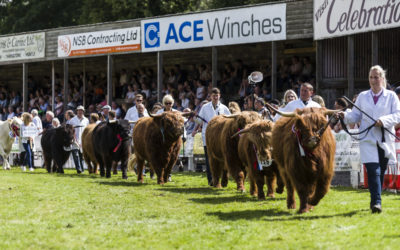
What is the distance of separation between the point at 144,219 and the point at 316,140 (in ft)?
8.34

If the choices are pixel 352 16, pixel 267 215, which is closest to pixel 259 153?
pixel 267 215

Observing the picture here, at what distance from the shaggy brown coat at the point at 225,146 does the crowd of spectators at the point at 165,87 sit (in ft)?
14.3

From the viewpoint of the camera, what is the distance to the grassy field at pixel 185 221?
7.34 m

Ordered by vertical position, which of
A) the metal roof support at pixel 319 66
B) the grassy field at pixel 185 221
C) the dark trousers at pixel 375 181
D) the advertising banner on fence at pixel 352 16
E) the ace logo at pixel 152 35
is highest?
the ace logo at pixel 152 35

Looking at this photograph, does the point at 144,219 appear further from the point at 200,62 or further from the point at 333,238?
the point at 200,62

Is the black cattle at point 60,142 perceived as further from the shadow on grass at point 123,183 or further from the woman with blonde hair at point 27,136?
the shadow on grass at point 123,183

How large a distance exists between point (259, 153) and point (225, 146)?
1.73 m

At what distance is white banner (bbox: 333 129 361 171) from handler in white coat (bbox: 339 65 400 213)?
5.32 m

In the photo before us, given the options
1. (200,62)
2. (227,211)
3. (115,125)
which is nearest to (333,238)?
(227,211)

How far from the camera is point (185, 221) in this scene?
28.9 feet

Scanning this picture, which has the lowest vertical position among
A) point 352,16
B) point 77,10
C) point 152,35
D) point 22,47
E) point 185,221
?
point 185,221

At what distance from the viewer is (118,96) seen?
96.8 feet

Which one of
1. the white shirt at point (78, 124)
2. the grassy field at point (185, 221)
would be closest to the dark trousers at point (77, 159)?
the white shirt at point (78, 124)

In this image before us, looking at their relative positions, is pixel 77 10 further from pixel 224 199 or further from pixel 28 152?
pixel 224 199
